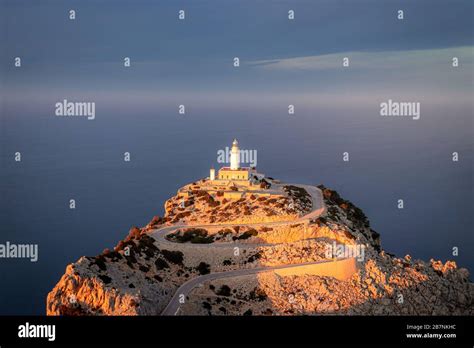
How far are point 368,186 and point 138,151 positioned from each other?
37.1 m

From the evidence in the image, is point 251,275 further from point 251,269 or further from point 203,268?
point 203,268

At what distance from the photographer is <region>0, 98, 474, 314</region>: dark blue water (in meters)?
58.6

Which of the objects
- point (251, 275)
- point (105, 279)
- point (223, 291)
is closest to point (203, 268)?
point (223, 291)

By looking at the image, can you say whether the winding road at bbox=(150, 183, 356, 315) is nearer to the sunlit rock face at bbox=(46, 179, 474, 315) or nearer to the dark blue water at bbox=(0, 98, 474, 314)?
the sunlit rock face at bbox=(46, 179, 474, 315)

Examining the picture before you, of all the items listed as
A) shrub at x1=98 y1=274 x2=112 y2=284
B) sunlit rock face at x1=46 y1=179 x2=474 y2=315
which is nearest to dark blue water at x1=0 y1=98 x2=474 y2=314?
sunlit rock face at x1=46 y1=179 x2=474 y2=315

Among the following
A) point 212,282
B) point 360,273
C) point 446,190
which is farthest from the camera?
point 446,190

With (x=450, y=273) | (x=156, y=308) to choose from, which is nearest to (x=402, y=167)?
(x=450, y=273)

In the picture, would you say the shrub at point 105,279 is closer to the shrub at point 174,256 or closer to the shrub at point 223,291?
the shrub at point 174,256

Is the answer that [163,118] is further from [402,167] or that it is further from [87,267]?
[87,267]

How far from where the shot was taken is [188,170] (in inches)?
3280

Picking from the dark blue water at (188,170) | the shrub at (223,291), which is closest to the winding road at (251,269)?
the shrub at (223,291)

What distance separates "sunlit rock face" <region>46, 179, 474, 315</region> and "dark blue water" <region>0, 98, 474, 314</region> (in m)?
16.9

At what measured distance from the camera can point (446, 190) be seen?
2923 inches
